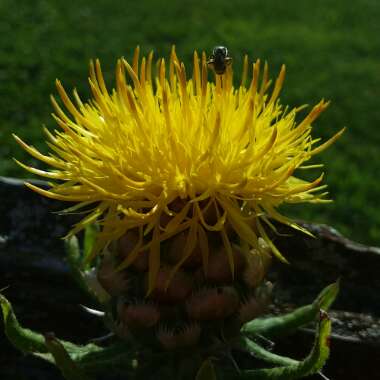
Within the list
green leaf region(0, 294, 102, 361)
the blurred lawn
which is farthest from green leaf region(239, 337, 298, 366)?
the blurred lawn

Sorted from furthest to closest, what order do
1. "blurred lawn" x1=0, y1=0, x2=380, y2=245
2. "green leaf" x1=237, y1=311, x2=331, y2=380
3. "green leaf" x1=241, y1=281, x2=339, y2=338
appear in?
"blurred lawn" x1=0, y1=0, x2=380, y2=245 < "green leaf" x1=241, y1=281, x2=339, y2=338 < "green leaf" x1=237, y1=311, x2=331, y2=380

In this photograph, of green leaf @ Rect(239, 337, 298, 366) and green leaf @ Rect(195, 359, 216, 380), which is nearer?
green leaf @ Rect(195, 359, 216, 380)

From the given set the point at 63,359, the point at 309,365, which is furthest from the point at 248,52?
the point at 63,359

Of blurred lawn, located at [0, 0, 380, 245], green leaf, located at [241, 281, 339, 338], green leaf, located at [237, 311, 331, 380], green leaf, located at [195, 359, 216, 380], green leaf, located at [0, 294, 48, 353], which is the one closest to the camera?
green leaf, located at [195, 359, 216, 380]

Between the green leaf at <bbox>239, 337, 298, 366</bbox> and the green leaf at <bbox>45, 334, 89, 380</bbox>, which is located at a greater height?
the green leaf at <bbox>45, 334, 89, 380</bbox>

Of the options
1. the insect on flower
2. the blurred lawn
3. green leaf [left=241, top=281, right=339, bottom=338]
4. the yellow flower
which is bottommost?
the blurred lawn

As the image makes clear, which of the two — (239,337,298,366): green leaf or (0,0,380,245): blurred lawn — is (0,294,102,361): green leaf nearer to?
(239,337,298,366): green leaf
